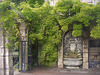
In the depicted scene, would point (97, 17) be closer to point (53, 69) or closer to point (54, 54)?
point (54, 54)

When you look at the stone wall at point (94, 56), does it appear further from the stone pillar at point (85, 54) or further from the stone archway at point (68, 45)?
the stone archway at point (68, 45)

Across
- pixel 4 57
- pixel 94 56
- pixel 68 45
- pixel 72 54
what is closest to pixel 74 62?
pixel 72 54

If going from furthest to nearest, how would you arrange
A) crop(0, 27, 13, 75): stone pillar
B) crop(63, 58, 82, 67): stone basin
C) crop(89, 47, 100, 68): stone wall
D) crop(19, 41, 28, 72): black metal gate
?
crop(89, 47, 100, 68): stone wall < crop(63, 58, 82, 67): stone basin < crop(19, 41, 28, 72): black metal gate < crop(0, 27, 13, 75): stone pillar

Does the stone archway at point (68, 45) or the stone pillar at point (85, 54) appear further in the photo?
the stone archway at point (68, 45)

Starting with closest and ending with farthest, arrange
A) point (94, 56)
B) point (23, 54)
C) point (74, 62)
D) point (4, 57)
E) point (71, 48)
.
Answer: point (4, 57), point (23, 54), point (74, 62), point (94, 56), point (71, 48)

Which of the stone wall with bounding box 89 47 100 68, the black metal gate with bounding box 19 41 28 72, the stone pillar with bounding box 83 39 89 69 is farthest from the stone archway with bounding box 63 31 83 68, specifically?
the black metal gate with bounding box 19 41 28 72

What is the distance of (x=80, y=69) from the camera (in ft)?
26.7

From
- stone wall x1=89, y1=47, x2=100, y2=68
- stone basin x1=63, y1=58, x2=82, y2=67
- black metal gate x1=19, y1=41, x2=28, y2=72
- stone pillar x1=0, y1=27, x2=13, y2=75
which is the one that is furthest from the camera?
stone wall x1=89, y1=47, x2=100, y2=68

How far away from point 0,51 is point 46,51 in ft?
11.4

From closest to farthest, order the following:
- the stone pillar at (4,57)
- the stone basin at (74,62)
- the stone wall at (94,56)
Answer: the stone pillar at (4,57)
the stone basin at (74,62)
the stone wall at (94,56)

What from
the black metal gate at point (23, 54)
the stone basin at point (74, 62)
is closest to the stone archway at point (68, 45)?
the stone basin at point (74, 62)

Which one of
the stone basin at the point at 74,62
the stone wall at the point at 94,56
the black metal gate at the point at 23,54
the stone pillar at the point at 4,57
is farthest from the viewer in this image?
the stone wall at the point at 94,56

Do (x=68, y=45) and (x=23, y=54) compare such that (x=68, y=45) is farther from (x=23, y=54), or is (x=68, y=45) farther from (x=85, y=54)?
(x=23, y=54)

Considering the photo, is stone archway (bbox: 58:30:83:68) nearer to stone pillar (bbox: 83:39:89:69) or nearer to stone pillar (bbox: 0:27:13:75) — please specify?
stone pillar (bbox: 83:39:89:69)
